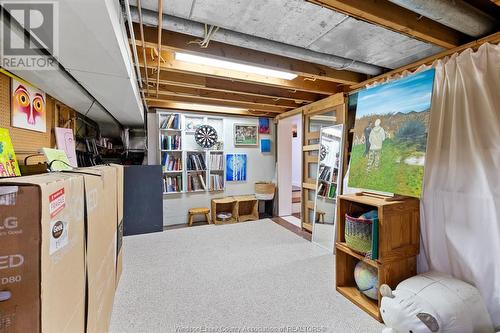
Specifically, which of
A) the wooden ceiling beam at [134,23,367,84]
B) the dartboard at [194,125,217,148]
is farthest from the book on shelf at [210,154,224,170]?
the wooden ceiling beam at [134,23,367,84]

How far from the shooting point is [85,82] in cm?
186

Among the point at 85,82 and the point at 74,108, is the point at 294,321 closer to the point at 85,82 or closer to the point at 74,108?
the point at 85,82

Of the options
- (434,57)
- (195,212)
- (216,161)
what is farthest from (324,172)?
(195,212)

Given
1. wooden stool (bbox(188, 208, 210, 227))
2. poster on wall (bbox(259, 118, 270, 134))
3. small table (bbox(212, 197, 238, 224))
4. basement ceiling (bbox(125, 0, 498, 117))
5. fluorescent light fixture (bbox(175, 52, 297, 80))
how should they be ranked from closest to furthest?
basement ceiling (bbox(125, 0, 498, 117)) < fluorescent light fixture (bbox(175, 52, 297, 80)) < wooden stool (bbox(188, 208, 210, 227)) < small table (bbox(212, 197, 238, 224)) < poster on wall (bbox(259, 118, 270, 134))

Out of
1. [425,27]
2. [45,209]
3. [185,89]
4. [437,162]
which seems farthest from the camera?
[185,89]

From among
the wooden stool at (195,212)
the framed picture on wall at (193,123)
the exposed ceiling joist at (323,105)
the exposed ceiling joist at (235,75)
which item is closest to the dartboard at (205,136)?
the framed picture on wall at (193,123)

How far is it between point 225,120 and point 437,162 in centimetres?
368

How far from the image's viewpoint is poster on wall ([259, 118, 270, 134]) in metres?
5.03

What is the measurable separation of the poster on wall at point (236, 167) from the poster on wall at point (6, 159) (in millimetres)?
3507

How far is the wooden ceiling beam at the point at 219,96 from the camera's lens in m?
3.21

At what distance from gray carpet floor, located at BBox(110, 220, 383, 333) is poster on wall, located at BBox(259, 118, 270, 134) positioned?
257cm

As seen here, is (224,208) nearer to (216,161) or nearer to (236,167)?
(236,167)

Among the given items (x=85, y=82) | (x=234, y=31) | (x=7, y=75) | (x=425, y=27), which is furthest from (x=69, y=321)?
(x=425, y=27)

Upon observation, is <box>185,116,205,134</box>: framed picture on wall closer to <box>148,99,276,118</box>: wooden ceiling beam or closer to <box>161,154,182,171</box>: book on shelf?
<box>148,99,276,118</box>: wooden ceiling beam
